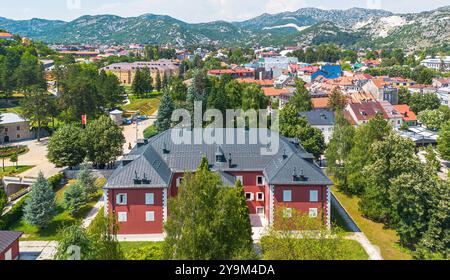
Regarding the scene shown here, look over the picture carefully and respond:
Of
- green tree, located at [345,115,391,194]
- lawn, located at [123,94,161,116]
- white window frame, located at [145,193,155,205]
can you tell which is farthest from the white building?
white window frame, located at [145,193,155,205]

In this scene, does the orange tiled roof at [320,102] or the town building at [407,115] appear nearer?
Answer: the town building at [407,115]

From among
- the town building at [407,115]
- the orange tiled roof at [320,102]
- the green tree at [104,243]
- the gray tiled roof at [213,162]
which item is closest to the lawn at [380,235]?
the gray tiled roof at [213,162]

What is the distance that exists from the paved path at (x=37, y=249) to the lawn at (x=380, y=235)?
58.2 feet

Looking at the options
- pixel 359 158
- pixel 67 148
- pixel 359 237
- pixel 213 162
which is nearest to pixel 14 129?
pixel 67 148

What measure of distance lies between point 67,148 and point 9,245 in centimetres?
1527

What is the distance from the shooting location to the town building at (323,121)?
4891cm

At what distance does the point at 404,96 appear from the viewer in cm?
6769

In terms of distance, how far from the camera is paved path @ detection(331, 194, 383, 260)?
22509 mm

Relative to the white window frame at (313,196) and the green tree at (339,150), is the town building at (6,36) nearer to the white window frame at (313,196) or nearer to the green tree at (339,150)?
the green tree at (339,150)

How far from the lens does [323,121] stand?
49.4 m

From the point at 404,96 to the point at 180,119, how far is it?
38.3m
